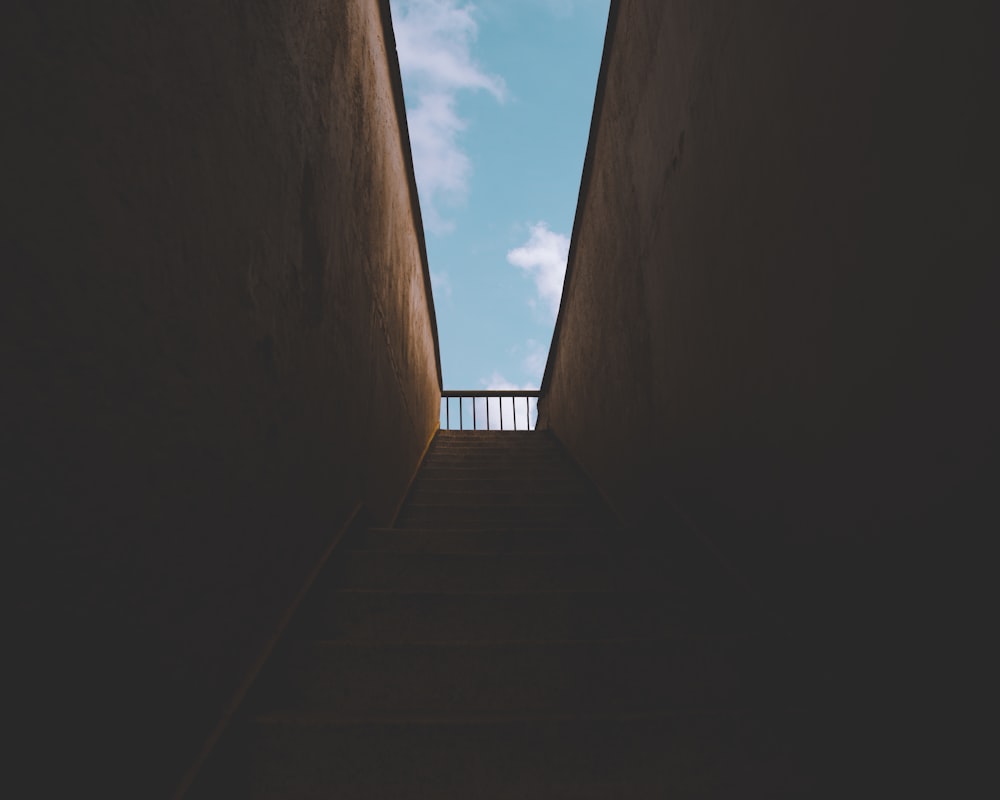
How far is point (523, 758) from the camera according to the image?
1069 millimetres

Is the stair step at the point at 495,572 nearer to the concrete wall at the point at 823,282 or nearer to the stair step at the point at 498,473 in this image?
A: the concrete wall at the point at 823,282

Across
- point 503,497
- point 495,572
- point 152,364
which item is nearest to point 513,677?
point 495,572

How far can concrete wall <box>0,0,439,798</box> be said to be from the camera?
0.64 m

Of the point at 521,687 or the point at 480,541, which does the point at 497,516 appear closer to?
the point at 480,541

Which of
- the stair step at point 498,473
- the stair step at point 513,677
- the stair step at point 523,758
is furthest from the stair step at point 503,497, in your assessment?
the stair step at point 523,758

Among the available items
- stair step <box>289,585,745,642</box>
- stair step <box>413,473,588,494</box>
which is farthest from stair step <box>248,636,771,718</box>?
stair step <box>413,473,588,494</box>

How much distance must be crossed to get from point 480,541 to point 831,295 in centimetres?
154

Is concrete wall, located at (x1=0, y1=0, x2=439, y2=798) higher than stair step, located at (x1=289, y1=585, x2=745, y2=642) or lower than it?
higher

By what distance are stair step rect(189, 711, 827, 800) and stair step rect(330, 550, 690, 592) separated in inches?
25.7

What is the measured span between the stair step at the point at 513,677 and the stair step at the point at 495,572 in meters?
0.39

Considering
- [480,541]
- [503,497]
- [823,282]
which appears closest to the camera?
[823,282]

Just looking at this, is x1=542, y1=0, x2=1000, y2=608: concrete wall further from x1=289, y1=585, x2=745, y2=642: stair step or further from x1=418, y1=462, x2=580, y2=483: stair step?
x1=418, y1=462, x2=580, y2=483: stair step

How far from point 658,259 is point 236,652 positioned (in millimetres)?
2159

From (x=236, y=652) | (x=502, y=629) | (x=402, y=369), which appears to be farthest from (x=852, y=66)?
(x=402, y=369)
